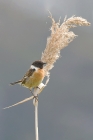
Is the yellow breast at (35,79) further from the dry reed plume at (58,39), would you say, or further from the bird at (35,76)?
the dry reed plume at (58,39)

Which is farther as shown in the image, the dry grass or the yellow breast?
the yellow breast

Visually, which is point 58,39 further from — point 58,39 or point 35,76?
point 35,76

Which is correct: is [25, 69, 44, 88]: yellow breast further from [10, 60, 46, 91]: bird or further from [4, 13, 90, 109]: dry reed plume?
[4, 13, 90, 109]: dry reed plume

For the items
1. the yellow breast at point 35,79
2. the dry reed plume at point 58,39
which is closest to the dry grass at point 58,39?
the dry reed plume at point 58,39

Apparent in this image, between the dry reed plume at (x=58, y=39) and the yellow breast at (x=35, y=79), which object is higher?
the dry reed plume at (x=58, y=39)

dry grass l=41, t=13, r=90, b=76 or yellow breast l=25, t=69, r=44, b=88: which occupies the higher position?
dry grass l=41, t=13, r=90, b=76

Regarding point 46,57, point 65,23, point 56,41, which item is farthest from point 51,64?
point 65,23

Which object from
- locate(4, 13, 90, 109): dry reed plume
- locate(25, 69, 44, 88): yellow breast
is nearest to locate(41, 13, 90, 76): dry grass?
locate(4, 13, 90, 109): dry reed plume

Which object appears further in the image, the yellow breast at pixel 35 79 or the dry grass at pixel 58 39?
the yellow breast at pixel 35 79

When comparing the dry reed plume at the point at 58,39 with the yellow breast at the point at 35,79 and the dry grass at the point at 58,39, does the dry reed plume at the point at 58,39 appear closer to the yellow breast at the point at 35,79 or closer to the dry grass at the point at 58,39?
the dry grass at the point at 58,39
